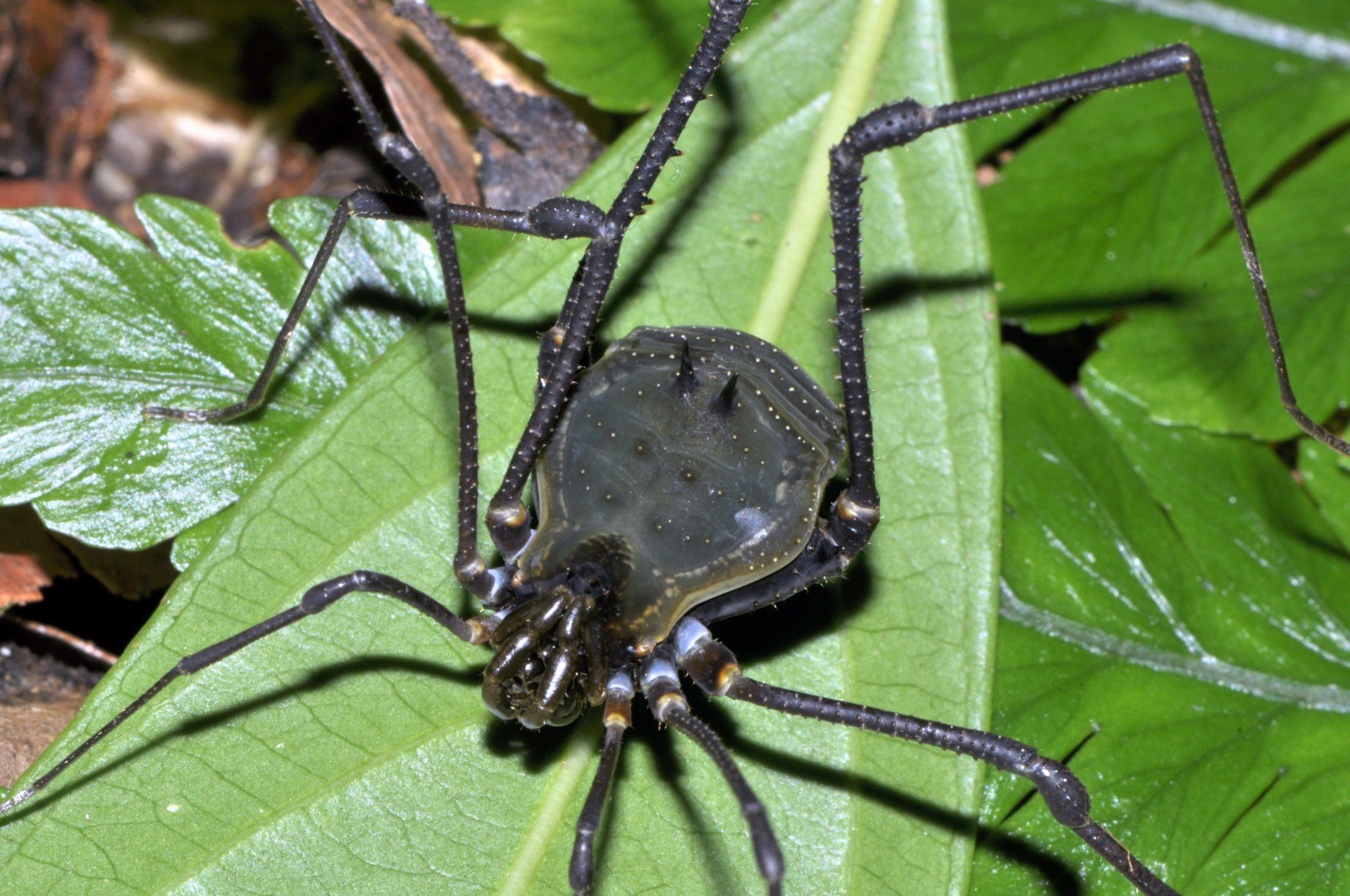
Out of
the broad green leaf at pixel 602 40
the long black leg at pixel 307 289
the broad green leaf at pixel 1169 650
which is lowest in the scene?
the broad green leaf at pixel 1169 650

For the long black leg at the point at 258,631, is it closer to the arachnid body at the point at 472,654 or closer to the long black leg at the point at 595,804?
the arachnid body at the point at 472,654

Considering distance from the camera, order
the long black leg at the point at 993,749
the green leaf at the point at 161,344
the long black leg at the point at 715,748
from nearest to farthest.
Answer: the long black leg at the point at 715,748
the long black leg at the point at 993,749
the green leaf at the point at 161,344

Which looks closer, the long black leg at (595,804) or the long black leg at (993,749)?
the long black leg at (595,804)

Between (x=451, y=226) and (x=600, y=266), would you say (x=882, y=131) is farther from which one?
(x=451, y=226)

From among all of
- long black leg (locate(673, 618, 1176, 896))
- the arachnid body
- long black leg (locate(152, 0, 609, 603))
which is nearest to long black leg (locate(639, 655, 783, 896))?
the arachnid body

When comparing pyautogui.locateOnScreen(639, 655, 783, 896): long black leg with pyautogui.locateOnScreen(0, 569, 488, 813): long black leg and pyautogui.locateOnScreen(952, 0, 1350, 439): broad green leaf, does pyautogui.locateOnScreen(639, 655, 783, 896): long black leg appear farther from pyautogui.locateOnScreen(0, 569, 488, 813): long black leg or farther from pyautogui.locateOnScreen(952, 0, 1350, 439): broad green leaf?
pyautogui.locateOnScreen(952, 0, 1350, 439): broad green leaf

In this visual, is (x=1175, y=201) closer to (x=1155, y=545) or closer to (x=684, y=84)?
(x=1155, y=545)

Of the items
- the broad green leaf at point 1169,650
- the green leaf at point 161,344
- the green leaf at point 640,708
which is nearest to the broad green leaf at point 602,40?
the green leaf at point 640,708
